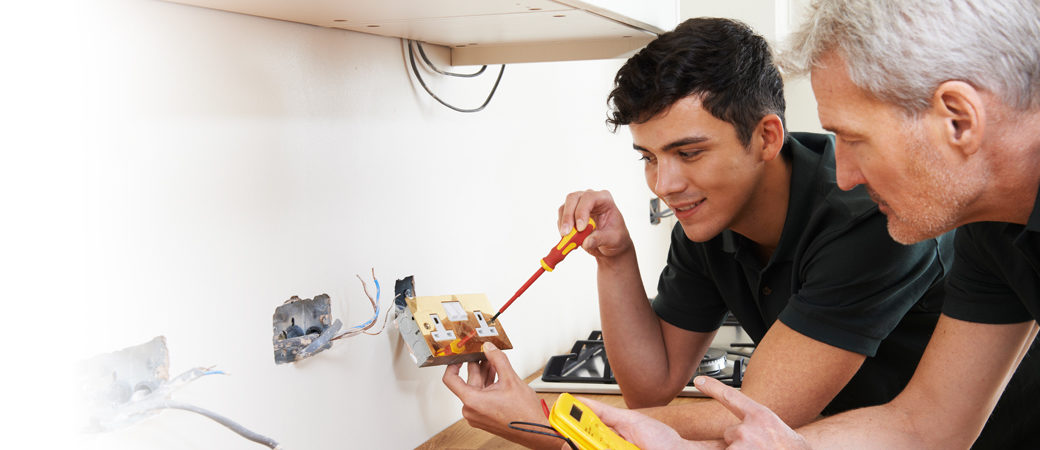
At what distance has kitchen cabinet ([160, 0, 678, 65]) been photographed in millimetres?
1021

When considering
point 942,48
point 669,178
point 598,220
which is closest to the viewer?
point 942,48

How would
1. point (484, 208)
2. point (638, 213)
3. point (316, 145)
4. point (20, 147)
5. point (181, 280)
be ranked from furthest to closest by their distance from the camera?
point (638, 213), point (484, 208), point (316, 145), point (181, 280), point (20, 147)

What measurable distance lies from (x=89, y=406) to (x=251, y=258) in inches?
10.5

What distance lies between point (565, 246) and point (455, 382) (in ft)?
0.92

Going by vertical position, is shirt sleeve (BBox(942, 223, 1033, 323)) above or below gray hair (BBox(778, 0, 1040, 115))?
below

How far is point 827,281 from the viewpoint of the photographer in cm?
115

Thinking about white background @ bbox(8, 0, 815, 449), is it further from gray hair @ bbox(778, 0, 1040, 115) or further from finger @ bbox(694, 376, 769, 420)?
gray hair @ bbox(778, 0, 1040, 115)

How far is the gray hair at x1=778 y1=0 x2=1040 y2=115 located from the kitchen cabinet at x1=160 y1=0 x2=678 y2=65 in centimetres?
33

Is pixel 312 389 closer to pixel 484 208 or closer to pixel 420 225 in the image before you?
pixel 420 225

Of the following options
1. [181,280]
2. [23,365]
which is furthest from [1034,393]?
[23,365]

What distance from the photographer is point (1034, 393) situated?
1.34 metres

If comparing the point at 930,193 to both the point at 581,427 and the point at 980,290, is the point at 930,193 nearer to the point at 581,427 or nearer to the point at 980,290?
the point at 980,290

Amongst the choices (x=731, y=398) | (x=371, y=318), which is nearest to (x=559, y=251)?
(x=371, y=318)

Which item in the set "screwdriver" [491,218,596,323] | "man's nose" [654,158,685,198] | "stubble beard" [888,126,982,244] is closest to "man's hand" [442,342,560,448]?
"screwdriver" [491,218,596,323]
